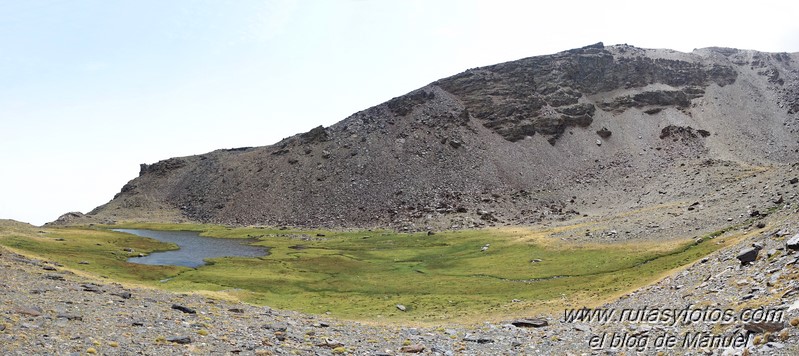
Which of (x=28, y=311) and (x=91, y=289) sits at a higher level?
(x=28, y=311)

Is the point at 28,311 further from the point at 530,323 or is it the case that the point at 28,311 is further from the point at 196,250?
the point at 196,250

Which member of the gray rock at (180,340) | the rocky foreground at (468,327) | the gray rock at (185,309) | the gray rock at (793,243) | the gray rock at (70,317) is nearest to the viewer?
the rocky foreground at (468,327)

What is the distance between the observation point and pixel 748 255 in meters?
33.2

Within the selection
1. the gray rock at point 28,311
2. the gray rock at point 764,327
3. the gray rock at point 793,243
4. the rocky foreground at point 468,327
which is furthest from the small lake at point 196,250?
the gray rock at point 764,327

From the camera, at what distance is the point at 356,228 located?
553ft

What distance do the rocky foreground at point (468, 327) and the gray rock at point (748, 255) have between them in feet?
0.27

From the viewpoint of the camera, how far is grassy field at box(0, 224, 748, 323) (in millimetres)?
52531

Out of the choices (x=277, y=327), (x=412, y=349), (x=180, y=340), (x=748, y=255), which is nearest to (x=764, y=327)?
(x=748, y=255)

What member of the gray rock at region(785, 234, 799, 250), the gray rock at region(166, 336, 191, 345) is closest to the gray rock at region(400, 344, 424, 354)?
the gray rock at region(166, 336, 191, 345)

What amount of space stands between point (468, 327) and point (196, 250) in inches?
4170

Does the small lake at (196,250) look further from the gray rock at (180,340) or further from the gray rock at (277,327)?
the gray rock at (180,340)

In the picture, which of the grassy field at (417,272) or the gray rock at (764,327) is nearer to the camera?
the gray rock at (764,327)

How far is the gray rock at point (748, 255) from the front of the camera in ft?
108

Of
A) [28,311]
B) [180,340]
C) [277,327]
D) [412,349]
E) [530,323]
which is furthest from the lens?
[530,323]
